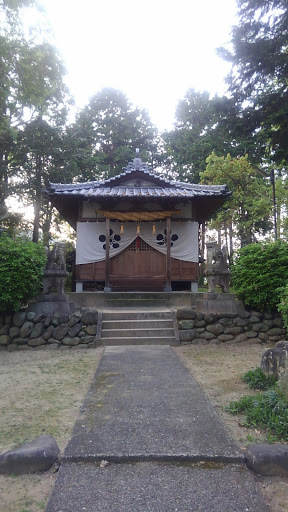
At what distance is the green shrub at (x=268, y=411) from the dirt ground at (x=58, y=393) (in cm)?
12

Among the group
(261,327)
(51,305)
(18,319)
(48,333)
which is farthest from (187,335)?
(18,319)

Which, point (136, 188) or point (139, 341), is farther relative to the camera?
point (136, 188)

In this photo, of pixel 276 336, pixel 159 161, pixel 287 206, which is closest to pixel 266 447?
pixel 276 336

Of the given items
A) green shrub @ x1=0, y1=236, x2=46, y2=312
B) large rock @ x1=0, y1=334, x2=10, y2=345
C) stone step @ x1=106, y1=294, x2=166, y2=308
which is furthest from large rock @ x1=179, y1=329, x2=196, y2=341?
large rock @ x1=0, y1=334, x2=10, y2=345

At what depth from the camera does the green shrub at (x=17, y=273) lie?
277 inches

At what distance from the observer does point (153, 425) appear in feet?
10.6

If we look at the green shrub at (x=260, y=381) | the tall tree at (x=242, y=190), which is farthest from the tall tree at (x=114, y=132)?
the green shrub at (x=260, y=381)

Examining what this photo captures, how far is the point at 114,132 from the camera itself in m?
27.2

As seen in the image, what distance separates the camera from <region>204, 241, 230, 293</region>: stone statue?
832cm

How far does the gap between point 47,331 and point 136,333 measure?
2.02 meters

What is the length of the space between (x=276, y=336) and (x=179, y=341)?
7.42 ft

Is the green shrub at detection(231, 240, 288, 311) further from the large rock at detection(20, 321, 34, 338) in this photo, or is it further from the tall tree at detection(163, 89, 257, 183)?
the tall tree at detection(163, 89, 257, 183)

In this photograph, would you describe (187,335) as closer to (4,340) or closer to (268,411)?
(4,340)

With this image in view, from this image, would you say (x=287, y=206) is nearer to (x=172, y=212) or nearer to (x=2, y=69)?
(x=172, y=212)
